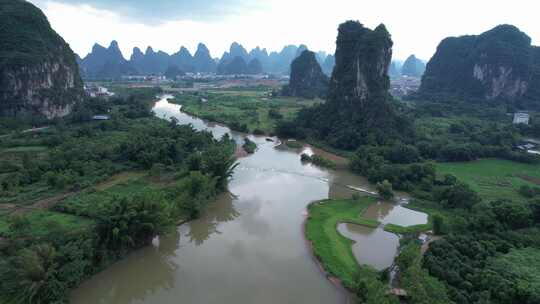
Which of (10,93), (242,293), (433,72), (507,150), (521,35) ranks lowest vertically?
(242,293)

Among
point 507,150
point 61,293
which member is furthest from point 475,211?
point 61,293

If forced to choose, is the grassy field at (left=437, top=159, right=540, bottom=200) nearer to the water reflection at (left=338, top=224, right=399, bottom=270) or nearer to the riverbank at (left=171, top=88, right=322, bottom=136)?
the water reflection at (left=338, top=224, right=399, bottom=270)

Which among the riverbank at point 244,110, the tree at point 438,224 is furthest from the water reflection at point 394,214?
the riverbank at point 244,110

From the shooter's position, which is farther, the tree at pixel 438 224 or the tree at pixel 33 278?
the tree at pixel 438 224

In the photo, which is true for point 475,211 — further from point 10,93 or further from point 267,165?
point 10,93

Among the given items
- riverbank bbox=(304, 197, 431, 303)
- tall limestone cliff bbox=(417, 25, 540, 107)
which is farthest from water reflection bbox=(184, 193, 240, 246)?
tall limestone cliff bbox=(417, 25, 540, 107)

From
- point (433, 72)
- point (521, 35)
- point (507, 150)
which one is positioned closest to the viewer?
point (507, 150)

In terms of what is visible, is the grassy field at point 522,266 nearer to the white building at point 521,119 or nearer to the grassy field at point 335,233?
the grassy field at point 335,233
